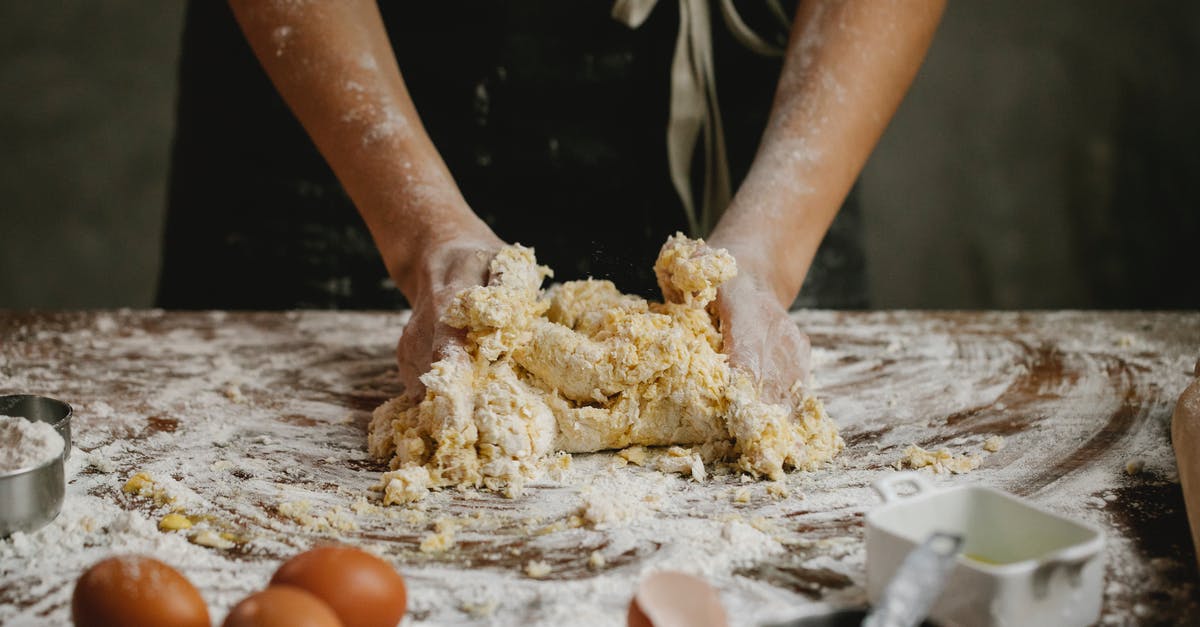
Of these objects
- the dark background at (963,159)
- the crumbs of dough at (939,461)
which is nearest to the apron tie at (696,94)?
the crumbs of dough at (939,461)

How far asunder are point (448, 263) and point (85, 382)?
0.81 meters

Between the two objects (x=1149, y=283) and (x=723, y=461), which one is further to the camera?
(x=1149, y=283)

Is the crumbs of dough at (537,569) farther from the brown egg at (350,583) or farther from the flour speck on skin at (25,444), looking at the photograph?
the flour speck on skin at (25,444)

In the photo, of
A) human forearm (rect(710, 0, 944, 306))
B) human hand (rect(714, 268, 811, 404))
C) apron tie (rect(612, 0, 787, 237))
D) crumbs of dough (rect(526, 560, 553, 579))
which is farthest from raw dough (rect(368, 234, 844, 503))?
apron tie (rect(612, 0, 787, 237))

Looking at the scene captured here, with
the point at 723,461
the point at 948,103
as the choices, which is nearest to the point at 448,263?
the point at 723,461

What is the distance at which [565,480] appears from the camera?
56.0 inches

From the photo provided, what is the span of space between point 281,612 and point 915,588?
54 centimetres

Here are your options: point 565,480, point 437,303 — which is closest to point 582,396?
point 565,480

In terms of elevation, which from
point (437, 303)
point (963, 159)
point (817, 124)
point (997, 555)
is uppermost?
point (963, 159)

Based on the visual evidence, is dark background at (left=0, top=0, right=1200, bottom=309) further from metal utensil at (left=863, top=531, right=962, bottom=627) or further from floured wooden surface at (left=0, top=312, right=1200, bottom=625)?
metal utensil at (left=863, top=531, right=962, bottom=627)

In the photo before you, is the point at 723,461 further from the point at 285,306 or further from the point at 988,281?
the point at 988,281

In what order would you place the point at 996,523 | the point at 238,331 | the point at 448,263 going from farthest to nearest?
the point at 238,331, the point at 448,263, the point at 996,523

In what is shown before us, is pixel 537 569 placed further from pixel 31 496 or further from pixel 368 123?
pixel 368 123

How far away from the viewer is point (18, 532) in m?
1.19
